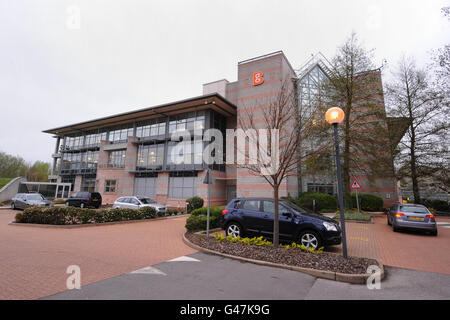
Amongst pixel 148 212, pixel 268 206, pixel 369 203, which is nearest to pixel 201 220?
pixel 268 206

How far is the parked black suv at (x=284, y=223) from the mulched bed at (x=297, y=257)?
0.63 m

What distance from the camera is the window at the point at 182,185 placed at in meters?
→ 23.9

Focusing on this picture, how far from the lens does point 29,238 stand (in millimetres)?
7898

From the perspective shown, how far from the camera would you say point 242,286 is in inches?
154

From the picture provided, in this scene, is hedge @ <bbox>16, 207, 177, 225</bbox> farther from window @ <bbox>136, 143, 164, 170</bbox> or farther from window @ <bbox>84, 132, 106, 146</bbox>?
window @ <bbox>84, 132, 106, 146</bbox>

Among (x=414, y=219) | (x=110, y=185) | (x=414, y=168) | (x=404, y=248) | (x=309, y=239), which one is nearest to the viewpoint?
(x=309, y=239)

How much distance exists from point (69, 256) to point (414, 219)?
42.3 feet

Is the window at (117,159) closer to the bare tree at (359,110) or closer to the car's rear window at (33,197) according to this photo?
Answer: the car's rear window at (33,197)

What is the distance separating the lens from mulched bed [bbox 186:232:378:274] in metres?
4.75

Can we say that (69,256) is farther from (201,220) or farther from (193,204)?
(193,204)

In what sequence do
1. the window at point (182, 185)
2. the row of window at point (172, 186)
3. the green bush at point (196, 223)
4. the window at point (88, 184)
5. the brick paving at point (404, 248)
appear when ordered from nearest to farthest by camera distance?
the brick paving at point (404, 248)
the green bush at point (196, 223)
the window at point (182, 185)
the row of window at point (172, 186)
the window at point (88, 184)

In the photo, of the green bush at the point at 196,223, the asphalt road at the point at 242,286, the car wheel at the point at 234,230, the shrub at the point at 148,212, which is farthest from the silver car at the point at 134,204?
the asphalt road at the point at 242,286
